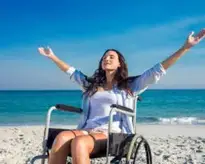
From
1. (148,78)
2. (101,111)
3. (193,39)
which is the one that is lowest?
(101,111)

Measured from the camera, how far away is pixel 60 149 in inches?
109

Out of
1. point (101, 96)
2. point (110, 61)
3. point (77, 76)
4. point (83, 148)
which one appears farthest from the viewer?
point (77, 76)

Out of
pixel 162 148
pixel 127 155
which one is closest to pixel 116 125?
pixel 127 155

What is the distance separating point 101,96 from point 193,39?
826mm

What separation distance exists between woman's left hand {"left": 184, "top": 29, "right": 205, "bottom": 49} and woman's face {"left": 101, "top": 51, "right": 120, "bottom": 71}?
61 cm

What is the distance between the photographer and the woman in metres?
2.76

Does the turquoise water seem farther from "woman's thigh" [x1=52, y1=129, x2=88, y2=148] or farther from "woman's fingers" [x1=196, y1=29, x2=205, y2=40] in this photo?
"woman's thigh" [x1=52, y1=129, x2=88, y2=148]

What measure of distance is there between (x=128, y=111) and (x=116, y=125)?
0.20m

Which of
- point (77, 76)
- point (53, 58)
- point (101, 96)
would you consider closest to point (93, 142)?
point (101, 96)

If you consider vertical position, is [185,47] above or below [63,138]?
above

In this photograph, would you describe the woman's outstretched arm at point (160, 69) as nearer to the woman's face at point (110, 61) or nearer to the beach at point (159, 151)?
the woman's face at point (110, 61)

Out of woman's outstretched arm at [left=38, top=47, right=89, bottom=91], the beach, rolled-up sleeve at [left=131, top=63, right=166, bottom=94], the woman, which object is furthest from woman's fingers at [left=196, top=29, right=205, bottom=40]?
the beach

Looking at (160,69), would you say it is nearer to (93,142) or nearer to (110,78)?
(110,78)

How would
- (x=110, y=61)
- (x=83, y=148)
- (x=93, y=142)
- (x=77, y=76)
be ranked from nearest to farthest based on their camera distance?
(x=83, y=148), (x=93, y=142), (x=110, y=61), (x=77, y=76)
